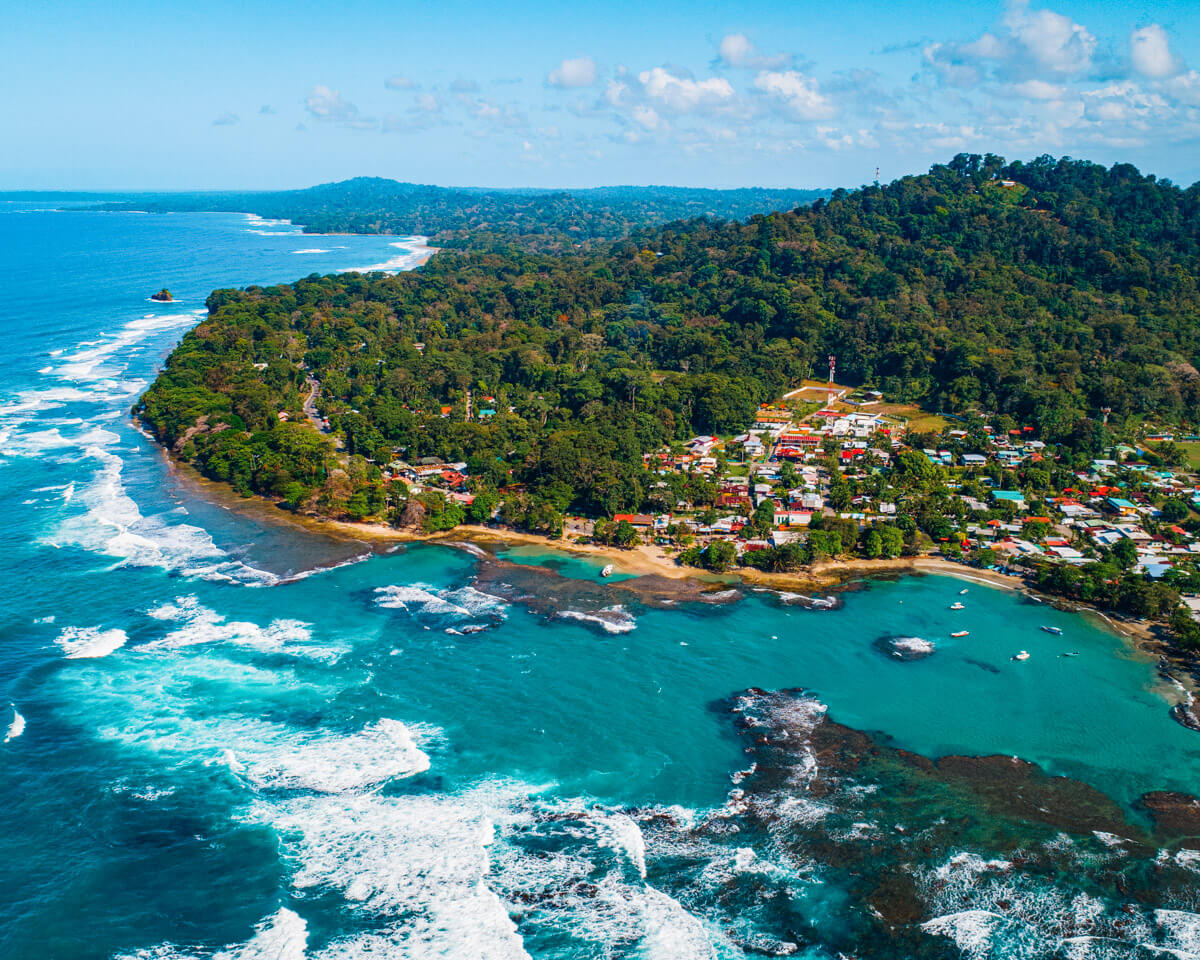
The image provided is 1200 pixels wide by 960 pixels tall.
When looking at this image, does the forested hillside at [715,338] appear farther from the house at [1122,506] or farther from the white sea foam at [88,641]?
the white sea foam at [88,641]

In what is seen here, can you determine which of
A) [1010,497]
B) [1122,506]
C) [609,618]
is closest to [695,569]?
[609,618]

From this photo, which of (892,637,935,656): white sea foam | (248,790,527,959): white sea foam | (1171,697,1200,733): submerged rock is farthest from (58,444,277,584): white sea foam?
(1171,697,1200,733): submerged rock

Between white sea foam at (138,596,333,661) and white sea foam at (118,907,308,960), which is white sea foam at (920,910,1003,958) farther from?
white sea foam at (138,596,333,661)

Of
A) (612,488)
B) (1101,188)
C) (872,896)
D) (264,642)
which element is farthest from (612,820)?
(1101,188)

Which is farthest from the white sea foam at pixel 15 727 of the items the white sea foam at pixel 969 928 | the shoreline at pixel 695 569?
the white sea foam at pixel 969 928

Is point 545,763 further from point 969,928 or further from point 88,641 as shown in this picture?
point 88,641

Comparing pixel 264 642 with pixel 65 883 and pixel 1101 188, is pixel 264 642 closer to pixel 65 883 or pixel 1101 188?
pixel 65 883
